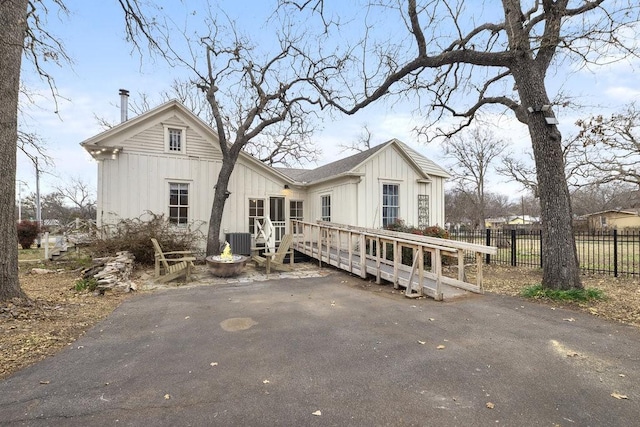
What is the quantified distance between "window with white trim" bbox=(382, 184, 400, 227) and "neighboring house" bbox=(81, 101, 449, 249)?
0.04 metres

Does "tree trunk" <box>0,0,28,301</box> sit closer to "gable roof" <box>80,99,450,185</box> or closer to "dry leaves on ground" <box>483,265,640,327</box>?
"gable roof" <box>80,99,450,185</box>

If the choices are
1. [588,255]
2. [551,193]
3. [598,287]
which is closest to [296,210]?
[551,193]

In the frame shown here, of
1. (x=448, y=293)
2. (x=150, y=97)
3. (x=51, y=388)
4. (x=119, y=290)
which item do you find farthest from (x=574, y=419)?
(x=150, y=97)

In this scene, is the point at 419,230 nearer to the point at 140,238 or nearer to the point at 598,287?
the point at 598,287

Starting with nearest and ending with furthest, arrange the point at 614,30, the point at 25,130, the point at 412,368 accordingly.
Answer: the point at 412,368, the point at 614,30, the point at 25,130

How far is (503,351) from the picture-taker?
3754 mm

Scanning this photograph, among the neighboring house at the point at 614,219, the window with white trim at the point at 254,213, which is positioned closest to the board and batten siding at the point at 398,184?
the window with white trim at the point at 254,213

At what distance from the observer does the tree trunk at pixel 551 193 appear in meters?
6.24

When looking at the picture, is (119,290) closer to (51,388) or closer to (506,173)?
(51,388)

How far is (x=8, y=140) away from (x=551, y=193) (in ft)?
32.9

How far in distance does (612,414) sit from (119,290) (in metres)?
8.27

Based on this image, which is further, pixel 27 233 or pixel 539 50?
pixel 27 233

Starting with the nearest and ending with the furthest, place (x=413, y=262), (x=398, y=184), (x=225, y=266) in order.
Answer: (x=413, y=262), (x=225, y=266), (x=398, y=184)

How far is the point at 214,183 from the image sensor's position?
12.5 m
